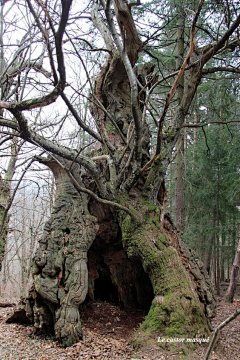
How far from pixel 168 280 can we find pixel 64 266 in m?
1.60

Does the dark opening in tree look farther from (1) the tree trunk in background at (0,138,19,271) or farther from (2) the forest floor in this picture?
(1) the tree trunk in background at (0,138,19,271)

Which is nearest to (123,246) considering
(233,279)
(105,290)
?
(105,290)

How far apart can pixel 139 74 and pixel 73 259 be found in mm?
4056

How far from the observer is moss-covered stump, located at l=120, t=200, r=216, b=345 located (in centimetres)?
328

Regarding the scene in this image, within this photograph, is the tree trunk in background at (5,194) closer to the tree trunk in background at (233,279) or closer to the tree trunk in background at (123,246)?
the tree trunk in background at (123,246)

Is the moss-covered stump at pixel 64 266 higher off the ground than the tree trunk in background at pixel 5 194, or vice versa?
the tree trunk in background at pixel 5 194

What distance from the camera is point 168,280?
3557 millimetres

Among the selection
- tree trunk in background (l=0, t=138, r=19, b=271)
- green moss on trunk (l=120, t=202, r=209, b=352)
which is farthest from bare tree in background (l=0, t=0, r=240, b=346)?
tree trunk in background (l=0, t=138, r=19, b=271)

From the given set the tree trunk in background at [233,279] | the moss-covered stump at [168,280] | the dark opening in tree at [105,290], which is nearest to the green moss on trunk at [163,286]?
the moss-covered stump at [168,280]

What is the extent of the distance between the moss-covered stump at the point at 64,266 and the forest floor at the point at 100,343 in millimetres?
229

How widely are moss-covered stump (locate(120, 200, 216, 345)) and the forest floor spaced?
244 mm

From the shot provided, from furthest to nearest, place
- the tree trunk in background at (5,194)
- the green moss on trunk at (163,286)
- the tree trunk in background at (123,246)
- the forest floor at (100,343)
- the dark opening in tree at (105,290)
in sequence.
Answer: the tree trunk in background at (5,194)
the dark opening in tree at (105,290)
the tree trunk in background at (123,246)
the green moss on trunk at (163,286)
the forest floor at (100,343)

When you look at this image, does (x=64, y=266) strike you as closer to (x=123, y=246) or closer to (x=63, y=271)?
(x=63, y=271)

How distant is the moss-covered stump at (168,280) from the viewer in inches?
129
